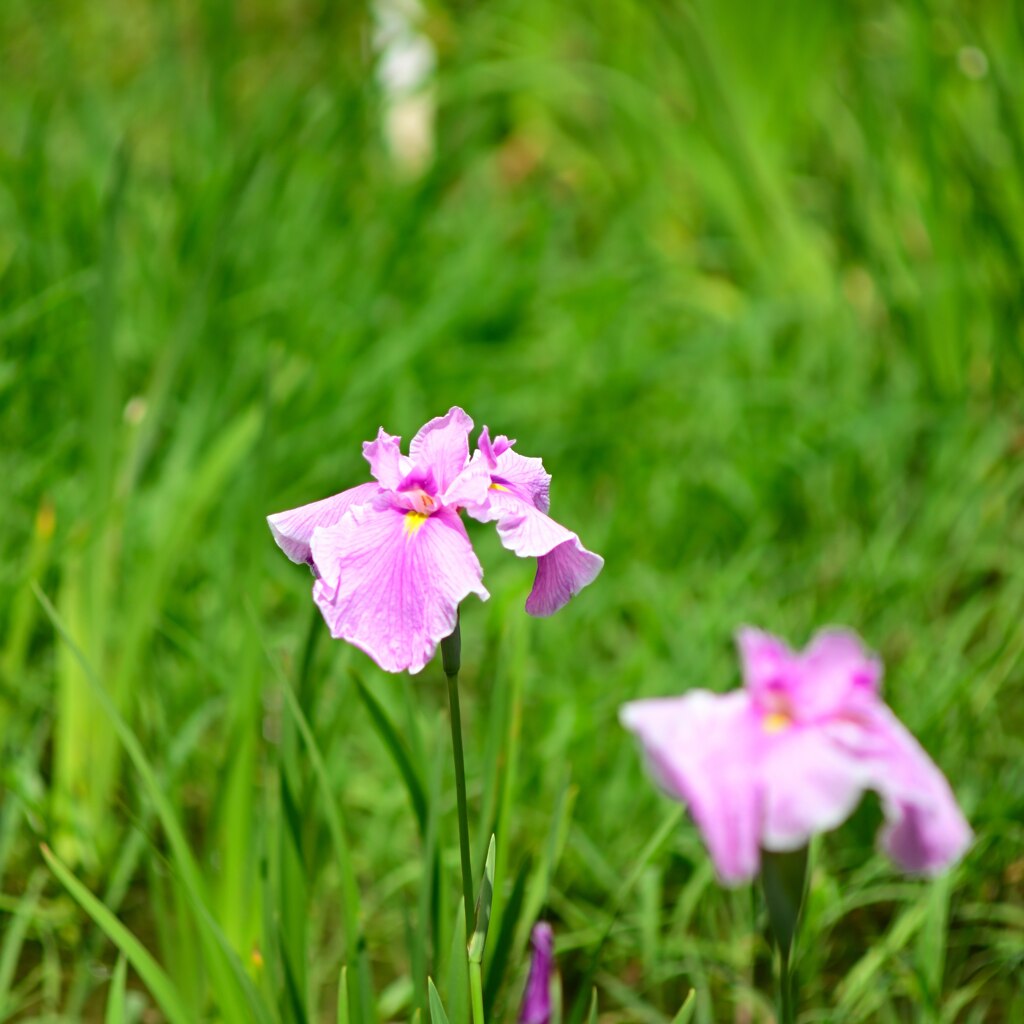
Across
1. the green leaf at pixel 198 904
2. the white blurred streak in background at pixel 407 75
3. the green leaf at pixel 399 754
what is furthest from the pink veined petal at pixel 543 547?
the white blurred streak in background at pixel 407 75

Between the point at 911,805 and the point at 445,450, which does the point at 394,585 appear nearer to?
the point at 445,450

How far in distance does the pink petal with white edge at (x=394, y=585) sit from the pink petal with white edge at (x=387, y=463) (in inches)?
1.4

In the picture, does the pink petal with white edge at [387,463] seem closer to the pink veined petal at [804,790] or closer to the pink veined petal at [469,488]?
the pink veined petal at [469,488]

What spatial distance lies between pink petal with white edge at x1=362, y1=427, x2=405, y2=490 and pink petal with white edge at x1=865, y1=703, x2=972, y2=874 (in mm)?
324

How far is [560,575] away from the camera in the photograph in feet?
2.48

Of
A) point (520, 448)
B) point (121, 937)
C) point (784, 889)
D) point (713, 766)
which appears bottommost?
point (520, 448)

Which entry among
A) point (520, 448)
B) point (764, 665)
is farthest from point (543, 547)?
point (520, 448)

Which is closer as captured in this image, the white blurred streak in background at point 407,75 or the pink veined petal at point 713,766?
the pink veined petal at point 713,766

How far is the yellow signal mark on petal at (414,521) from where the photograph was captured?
0.73m

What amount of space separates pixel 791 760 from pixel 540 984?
44 centimetres

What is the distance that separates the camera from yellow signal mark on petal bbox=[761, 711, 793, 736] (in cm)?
59

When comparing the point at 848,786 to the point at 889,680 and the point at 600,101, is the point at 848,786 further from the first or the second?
the point at 600,101

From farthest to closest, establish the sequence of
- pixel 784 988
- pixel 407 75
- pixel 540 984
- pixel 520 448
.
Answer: pixel 407 75 → pixel 520 448 → pixel 540 984 → pixel 784 988

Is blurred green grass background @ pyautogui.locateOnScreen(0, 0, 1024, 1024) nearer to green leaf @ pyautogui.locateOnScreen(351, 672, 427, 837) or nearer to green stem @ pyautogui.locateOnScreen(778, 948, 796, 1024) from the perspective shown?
green leaf @ pyautogui.locateOnScreen(351, 672, 427, 837)
